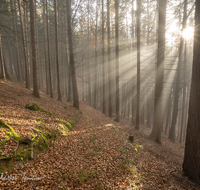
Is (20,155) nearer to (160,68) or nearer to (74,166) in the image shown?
(74,166)

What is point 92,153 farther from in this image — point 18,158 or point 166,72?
point 166,72

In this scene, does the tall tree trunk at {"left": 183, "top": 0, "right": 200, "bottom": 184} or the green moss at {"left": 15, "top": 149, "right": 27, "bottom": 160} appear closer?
the green moss at {"left": 15, "top": 149, "right": 27, "bottom": 160}

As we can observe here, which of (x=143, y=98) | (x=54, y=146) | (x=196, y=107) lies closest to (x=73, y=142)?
(x=54, y=146)

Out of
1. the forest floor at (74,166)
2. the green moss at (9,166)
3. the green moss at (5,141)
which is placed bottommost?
the forest floor at (74,166)

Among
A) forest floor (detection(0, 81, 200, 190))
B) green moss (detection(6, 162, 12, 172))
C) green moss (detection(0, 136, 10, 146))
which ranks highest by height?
green moss (detection(0, 136, 10, 146))

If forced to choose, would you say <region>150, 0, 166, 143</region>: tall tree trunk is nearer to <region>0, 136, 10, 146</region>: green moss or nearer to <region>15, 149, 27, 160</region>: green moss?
<region>15, 149, 27, 160</region>: green moss

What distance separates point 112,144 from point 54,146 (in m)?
3.16

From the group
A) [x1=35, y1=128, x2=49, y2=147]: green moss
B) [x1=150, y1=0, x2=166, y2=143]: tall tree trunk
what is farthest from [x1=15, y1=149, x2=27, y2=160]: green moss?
[x1=150, y1=0, x2=166, y2=143]: tall tree trunk

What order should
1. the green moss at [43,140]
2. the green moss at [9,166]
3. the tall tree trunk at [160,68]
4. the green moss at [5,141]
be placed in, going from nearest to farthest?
1. the green moss at [9,166]
2. the green moss at [5,141]
3. the green moss at [43,140]
4. the tall tree trunk at [160,68]

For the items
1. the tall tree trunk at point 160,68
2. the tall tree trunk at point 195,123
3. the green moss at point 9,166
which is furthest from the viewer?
the tall tree trunk at point 160,68

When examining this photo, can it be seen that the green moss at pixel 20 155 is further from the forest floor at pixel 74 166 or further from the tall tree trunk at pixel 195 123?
the tall tree trunk at pixel 195 123

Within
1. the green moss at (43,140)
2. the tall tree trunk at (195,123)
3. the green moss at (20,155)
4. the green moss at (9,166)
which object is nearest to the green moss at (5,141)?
the green moss at (20,155)

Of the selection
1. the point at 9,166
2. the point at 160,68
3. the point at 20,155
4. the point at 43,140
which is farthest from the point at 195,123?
the point at 9,166

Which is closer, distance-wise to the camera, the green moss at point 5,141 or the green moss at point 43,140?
the green moss at point 5,141
